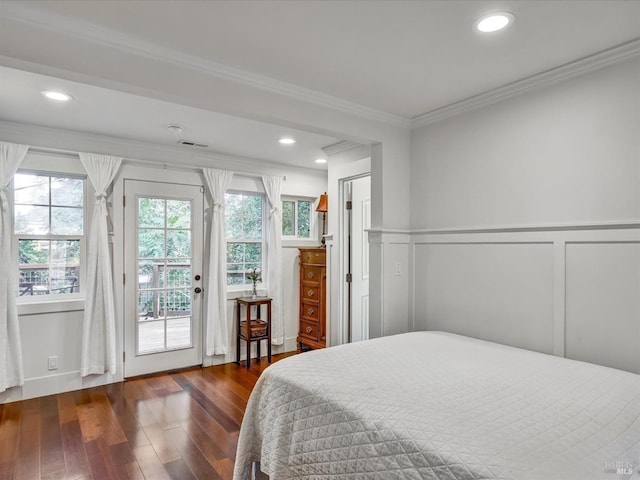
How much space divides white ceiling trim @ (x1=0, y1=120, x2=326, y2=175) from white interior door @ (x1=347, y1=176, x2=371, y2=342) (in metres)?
1.31

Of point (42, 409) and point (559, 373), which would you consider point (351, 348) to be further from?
point (42, 409)

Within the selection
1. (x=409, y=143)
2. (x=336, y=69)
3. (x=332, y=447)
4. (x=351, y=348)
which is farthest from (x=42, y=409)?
(x=409, y=143)

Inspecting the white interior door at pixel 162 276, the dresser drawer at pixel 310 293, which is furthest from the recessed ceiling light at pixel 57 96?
the dresser drawer at pixel 310 293

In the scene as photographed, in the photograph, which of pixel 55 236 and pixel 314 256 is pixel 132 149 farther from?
pixel 314 256

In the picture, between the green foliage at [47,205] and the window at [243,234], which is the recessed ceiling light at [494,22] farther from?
the green foliage at [47,205]

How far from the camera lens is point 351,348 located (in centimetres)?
222

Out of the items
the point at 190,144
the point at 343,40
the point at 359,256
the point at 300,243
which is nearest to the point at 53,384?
the point at 190,144

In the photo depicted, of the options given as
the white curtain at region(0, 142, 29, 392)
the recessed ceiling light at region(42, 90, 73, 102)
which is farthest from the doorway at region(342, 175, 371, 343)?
the white curtain at region(0, 142, 29, 392)

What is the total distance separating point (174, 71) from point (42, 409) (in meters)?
2.97

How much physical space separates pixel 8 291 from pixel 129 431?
1.61 m

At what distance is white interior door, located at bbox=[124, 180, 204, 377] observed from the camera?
384cm

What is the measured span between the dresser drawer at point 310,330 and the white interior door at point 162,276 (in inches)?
50.2

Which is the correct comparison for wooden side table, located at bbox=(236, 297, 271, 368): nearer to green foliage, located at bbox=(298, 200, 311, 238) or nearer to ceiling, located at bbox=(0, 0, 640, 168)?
green foliage, located at bbox=(298, 200, 311, 238)

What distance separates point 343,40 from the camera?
6.14 feet
